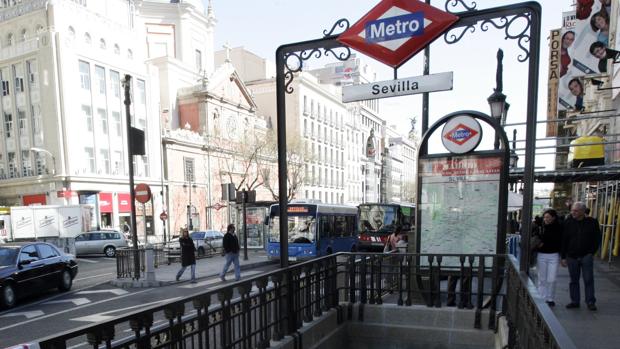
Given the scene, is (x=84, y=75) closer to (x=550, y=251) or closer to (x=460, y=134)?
(x=460, y=134)

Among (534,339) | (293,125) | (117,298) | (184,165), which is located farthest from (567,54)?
(293,125)

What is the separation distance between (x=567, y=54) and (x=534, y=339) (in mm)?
14901

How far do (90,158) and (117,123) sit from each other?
434 centimetres

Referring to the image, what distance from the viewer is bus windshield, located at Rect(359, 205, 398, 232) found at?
21.3 metres

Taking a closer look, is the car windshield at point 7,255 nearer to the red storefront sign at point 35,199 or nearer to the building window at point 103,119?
the red storefront sign at point 35,199


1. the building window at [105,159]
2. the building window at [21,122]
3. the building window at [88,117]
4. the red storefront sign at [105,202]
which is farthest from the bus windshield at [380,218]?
Answer: the building window at [21,122]

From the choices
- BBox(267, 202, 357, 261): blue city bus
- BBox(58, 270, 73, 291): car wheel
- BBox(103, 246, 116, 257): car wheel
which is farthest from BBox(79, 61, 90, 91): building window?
BBox(58, 270, 73, 291): car wheel

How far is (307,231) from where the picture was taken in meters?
17.0

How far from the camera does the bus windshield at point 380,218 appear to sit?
21284 mm

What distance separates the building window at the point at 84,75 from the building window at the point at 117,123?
3.22 metres

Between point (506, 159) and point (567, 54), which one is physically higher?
point (567, 54)

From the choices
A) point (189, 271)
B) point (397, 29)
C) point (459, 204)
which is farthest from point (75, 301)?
point (397, 29)

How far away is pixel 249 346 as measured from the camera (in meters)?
4.29

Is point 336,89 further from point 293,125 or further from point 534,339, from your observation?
point 534,339
